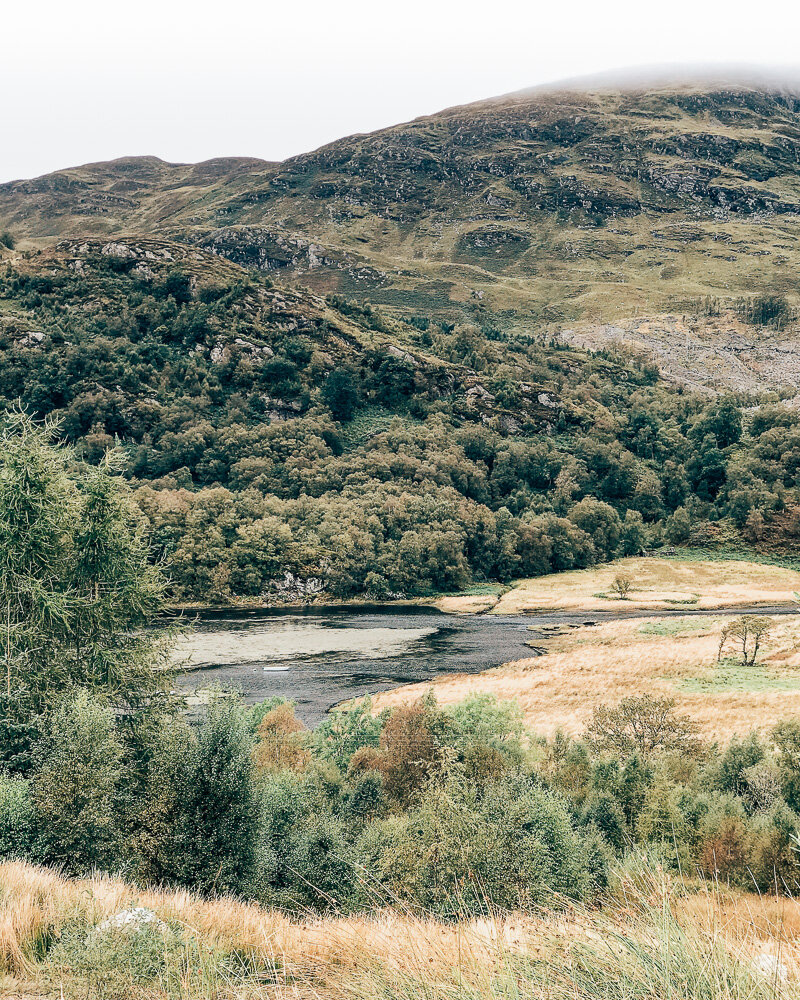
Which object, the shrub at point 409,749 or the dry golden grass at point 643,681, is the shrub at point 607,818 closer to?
the shrub at point 409,749

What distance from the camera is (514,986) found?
10.2 feet

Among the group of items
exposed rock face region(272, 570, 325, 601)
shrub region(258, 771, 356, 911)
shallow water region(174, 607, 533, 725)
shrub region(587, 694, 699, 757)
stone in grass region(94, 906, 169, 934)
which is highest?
stone in grass region(94, 906, 169, 934)

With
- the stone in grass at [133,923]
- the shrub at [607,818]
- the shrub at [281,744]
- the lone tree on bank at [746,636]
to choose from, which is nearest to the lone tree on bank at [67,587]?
the shrub at [281,744]

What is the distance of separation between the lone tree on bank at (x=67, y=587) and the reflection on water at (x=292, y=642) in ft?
105

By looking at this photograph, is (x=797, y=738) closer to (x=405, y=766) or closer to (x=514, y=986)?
(x=405, y=766)

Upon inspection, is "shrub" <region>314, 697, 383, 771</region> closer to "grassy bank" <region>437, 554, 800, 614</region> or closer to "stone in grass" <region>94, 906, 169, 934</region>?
"stone in grass" <region>94, 906, 169, 934</region>

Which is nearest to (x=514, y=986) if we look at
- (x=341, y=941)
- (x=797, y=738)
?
(x=341, y=941)

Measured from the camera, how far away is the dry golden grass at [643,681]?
3800cm

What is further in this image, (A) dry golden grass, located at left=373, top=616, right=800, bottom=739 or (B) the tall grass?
(A) dry golden grass, located at left=373, top=616, right=800, bottom=739

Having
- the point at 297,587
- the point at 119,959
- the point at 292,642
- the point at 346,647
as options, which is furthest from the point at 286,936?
the point at 297,587

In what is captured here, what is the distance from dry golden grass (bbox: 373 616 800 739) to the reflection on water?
520 inches

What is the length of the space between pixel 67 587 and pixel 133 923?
1591 centimetres

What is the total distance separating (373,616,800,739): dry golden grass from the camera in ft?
125

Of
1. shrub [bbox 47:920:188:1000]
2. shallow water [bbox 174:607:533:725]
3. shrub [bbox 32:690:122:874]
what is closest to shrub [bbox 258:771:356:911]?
shrub [bbox 32:690:122:874]
